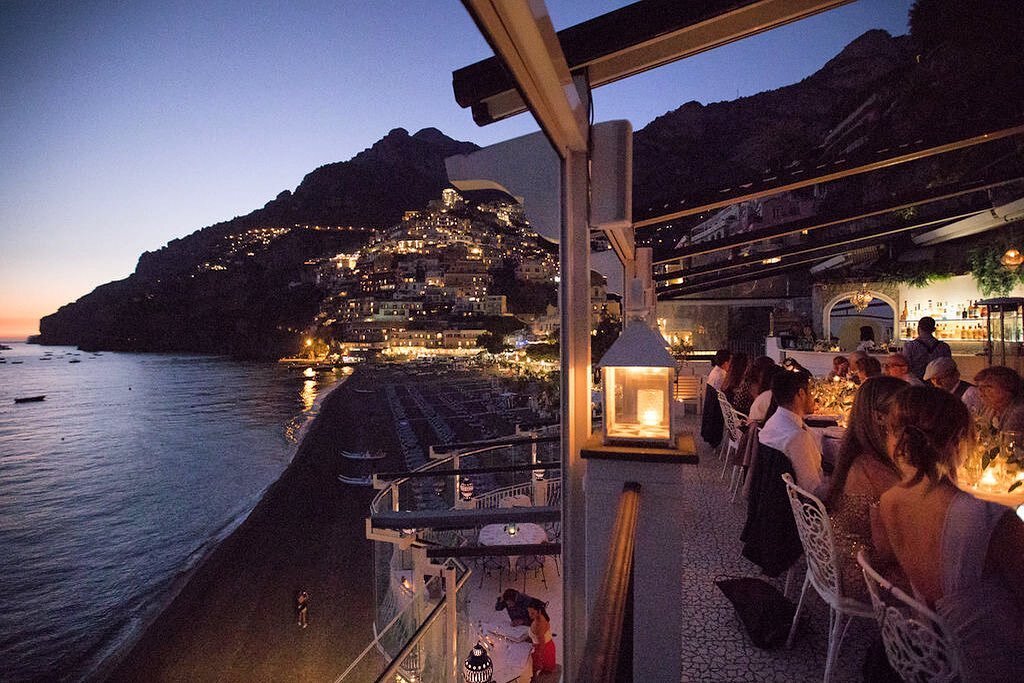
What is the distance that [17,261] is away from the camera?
93125 mm

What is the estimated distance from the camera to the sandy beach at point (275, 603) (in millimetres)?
9227

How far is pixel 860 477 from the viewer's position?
6.88 feet

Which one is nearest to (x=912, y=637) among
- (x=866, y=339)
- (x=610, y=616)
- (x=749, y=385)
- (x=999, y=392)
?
(x=610, y=616)

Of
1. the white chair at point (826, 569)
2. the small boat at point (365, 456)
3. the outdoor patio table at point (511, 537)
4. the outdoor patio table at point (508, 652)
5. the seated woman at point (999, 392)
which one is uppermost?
the seated woman at point (999, 392)

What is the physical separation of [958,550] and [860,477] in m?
0.74

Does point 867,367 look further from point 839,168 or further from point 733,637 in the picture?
point 733,637

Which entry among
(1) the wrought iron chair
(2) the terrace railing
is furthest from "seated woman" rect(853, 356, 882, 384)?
(1) the wrought iron chair

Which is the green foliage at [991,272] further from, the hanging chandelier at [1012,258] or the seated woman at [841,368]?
the seated woman at [841,368]

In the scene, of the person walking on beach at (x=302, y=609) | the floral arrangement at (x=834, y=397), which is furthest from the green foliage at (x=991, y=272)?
the person walking on beach at (x=302, y=609)

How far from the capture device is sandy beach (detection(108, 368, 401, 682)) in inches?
363

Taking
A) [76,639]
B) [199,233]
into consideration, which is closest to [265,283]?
[199,233]

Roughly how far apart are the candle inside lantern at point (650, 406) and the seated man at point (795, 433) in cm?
106

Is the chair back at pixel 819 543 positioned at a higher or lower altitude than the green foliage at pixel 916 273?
lower

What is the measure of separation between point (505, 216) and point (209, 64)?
69703 millimetres
